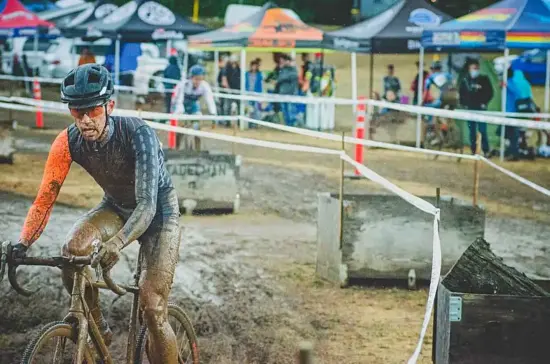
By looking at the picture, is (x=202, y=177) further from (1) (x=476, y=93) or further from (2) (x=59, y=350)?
(1) (x=476, y=93)

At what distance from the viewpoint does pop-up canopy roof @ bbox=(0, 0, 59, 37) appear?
32.5 m

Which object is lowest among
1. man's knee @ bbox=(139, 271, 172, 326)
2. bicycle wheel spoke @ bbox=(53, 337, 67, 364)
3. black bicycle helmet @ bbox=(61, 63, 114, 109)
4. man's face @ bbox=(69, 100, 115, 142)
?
bicycle wheel spoke @ bbox=(53, 337, 67, 364)

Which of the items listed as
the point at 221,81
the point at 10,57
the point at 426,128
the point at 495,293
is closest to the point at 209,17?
the point at 10,57

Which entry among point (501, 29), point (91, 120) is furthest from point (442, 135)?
point (91, 120)

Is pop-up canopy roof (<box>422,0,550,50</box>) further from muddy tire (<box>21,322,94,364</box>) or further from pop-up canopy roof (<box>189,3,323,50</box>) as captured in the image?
muddy tire (<box>21,322,94,364</box>)

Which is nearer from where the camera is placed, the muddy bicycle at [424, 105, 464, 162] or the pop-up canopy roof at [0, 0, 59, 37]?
the muddy bicycle at [424, 105, 464, 162]

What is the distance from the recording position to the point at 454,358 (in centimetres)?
513

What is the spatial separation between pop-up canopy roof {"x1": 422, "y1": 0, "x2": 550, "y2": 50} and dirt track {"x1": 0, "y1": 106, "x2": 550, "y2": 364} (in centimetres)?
331

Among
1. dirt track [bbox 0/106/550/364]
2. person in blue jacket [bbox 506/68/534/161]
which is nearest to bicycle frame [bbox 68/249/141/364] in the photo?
dirt track [bbox 0/106/550/364]

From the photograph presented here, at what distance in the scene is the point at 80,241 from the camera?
496 cm

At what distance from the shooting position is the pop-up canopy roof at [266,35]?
84.8ft

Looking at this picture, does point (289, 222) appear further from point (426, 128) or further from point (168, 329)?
point (426, 128)

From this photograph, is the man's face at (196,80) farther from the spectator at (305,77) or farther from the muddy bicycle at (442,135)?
the spectator at (305,77)

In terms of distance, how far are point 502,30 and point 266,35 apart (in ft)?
29.0
